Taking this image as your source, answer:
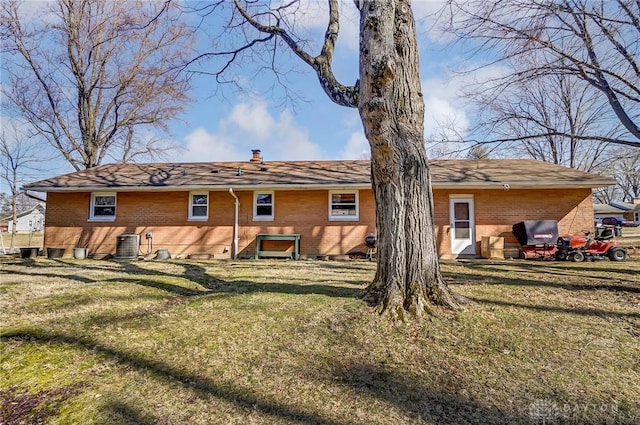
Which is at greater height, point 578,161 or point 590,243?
point 578,161

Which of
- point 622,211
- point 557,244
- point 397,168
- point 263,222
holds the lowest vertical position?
point 557,244

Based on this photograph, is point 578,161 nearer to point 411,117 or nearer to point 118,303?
point 411,117

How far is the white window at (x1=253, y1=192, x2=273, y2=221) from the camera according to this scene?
12.9 metres

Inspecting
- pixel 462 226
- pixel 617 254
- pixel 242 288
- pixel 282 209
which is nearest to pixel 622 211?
pixel 617 254

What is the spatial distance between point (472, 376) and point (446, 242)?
32.0ft

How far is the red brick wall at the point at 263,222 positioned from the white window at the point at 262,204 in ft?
0.62

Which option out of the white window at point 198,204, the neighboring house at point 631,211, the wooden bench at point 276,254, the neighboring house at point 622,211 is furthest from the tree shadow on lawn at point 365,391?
the neighboring house at point 631,211

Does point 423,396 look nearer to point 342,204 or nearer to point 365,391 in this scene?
point 365,391

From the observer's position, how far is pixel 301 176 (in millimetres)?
13094

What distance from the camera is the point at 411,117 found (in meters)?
4.50

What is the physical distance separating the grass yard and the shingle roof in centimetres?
674

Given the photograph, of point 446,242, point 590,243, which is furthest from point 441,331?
point 590,243

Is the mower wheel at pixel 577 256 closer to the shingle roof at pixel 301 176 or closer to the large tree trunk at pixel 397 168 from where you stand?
the shingle roof at pixel 301 176

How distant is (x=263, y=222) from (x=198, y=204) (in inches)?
106
